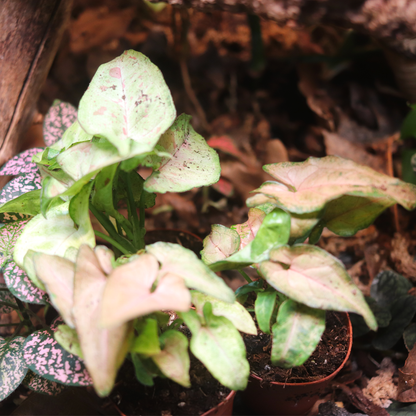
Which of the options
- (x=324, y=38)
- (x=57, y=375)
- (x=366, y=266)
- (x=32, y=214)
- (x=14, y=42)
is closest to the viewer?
(x=57, y=375)

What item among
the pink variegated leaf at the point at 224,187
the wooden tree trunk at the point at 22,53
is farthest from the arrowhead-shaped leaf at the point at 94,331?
the pink variegated leaf at the point at 224,187

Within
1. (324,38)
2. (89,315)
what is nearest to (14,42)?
(89,315)

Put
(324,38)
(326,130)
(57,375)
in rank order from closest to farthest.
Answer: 1. (57,375)
2. (326,130)
3. (324,38)

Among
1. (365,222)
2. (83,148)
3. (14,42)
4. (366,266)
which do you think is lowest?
(366,266)

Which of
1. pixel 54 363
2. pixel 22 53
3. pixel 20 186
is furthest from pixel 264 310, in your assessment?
pixel 22 53

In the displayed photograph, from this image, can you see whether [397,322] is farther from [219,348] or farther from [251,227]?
[219,348]

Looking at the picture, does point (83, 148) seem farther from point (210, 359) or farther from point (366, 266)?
point (366, 266)
